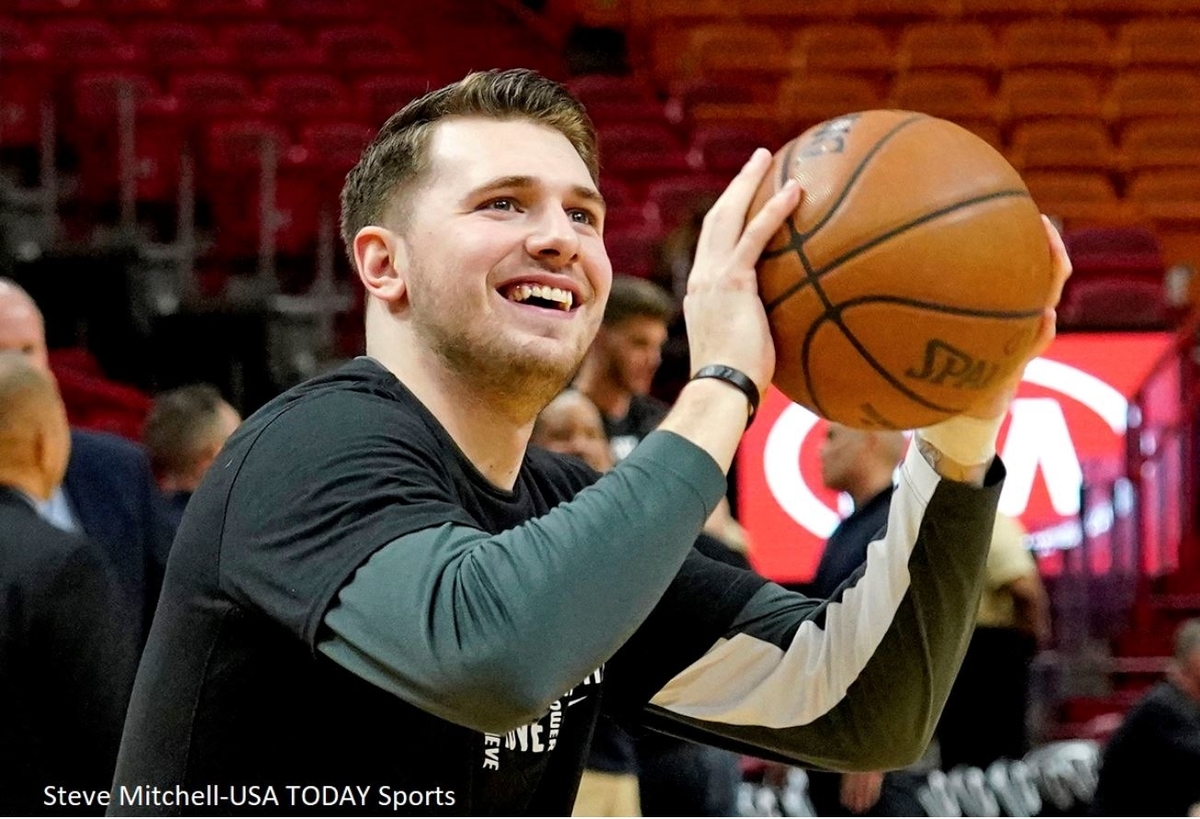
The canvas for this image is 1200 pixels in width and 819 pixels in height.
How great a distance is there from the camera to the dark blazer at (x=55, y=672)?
2926 mm

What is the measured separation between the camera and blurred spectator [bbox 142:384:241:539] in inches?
188

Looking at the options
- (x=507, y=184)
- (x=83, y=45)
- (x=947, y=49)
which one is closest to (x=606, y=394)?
(x=507, y=184)

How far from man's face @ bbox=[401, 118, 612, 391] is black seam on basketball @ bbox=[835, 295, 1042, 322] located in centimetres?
29

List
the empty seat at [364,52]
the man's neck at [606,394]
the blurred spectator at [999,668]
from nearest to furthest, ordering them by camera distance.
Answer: the man's neck at [606,394] < the blurred spectator at [999,668] < the empty seat at [364,52]

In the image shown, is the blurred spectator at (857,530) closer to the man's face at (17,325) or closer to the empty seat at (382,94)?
the man's face at (17,325)

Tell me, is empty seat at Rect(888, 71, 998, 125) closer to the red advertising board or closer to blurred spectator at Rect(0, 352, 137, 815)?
the red advertising board

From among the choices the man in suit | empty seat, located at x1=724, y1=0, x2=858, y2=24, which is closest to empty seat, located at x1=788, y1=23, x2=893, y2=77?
empty seat, located at x1=724, y1=0, x2=858, y2=24

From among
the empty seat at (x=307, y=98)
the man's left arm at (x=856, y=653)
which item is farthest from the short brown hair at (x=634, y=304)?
the empty seat at (x=307, y=98)

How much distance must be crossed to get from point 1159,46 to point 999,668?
672 cm

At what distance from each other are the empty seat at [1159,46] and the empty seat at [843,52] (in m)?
1.42

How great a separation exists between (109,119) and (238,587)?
767cm

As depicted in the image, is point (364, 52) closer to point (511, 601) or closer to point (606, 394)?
point (606, 394)

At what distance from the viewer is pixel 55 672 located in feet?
9.66

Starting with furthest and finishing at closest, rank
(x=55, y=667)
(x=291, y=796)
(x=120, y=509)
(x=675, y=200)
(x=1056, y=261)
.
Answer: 1. (x=675, y=200)
2. (x=120, y=509)
3. (x=55, y=667)
4. (x=1056, y=261)
5. (x=291, y=796)
